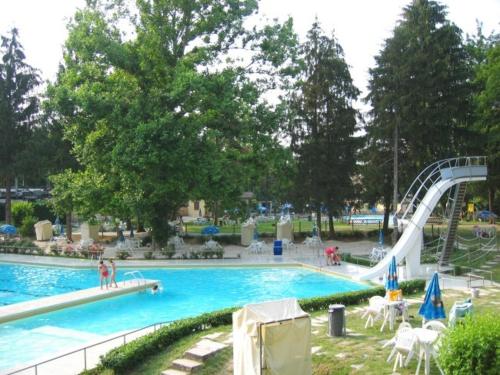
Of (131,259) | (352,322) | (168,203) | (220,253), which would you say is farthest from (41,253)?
(352,322)

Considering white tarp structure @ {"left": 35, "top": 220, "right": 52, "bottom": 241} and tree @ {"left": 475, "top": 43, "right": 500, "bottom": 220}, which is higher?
tree @ {"left": 475, "top": 43, "right": 500, "bottom": 220}

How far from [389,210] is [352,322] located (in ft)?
79.9

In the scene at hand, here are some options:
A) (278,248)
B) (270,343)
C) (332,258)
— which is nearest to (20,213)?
(278,248)

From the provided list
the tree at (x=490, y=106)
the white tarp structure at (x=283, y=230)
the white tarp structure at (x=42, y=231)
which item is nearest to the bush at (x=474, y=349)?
the tree at (x=490, y=106)

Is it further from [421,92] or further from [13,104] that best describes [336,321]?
[13,104]

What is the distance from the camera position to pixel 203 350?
11.8 m

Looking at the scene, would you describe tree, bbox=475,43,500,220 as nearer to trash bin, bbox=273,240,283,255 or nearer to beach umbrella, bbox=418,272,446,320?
trash bin, bbox=273,240,283,255

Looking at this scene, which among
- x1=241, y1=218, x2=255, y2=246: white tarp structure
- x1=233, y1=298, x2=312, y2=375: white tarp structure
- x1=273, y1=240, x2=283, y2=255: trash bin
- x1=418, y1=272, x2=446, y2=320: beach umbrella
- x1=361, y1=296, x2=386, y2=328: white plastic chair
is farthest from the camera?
x1=241, y1=218, x2=255, y2=246: white tarp structure

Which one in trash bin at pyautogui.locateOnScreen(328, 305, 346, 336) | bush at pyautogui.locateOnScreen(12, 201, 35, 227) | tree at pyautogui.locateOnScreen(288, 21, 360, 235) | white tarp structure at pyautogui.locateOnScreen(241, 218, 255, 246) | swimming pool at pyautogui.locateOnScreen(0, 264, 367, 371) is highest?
tree at pyautogui.locateOnScreen(288, 21, 360, 235)

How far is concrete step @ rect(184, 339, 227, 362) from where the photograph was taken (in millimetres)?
11469

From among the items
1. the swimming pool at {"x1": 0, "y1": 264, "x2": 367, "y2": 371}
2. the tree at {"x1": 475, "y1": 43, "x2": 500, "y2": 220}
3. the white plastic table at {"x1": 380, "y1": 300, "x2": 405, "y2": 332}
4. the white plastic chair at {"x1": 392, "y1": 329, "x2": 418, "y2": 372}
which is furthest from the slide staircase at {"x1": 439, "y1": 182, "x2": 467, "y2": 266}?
the white plastic chair at {"x1": 392, "y1": 329, "x2": 418, "y2": 372}

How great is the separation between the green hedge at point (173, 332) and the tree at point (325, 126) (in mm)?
18058

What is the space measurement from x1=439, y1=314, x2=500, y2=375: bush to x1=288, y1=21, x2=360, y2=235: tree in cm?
2835

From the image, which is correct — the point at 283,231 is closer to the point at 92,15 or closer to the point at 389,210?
the point at 389,210
